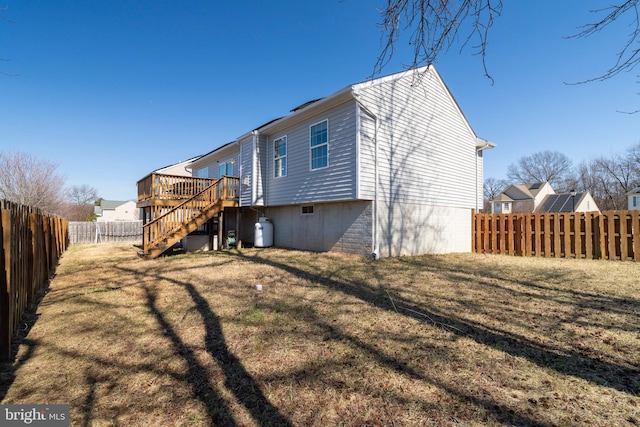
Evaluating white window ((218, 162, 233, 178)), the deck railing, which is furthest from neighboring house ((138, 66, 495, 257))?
white window ((218, 162, 233, 178))

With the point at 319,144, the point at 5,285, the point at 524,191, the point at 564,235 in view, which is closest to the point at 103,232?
the point at 319,144

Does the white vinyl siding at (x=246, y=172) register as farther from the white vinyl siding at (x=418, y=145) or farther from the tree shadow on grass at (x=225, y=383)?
the tree shadow on grass at (x=225, y=383)

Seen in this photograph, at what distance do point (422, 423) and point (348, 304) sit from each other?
109 inches

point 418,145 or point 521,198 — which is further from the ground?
point 521,198

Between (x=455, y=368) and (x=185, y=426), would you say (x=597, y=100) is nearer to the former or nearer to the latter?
(x=455, y=368)

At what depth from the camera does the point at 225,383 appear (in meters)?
2.57

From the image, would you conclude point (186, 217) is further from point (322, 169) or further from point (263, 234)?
point (322, 169)

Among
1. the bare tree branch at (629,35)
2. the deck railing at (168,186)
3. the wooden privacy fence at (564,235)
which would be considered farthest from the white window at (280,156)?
the bare tree branch at (629,35)

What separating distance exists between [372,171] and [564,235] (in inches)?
301

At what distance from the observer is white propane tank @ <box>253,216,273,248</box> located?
40.9 ft

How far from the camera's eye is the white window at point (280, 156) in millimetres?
11695

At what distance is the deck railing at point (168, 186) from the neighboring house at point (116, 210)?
2027 inches

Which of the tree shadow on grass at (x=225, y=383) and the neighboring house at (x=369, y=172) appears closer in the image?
the tree shadow on grass at (x=225, y=383)

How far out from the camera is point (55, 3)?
7852 mm
